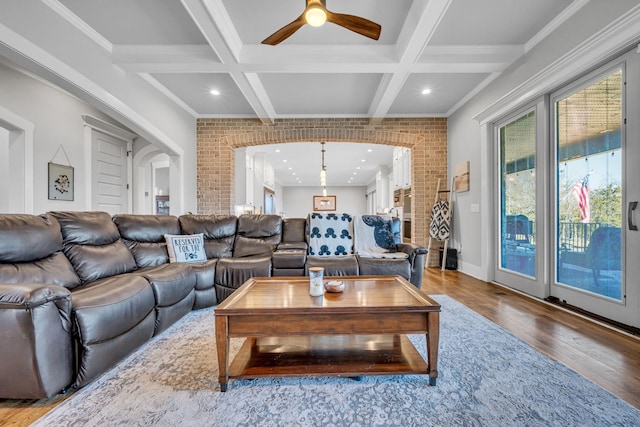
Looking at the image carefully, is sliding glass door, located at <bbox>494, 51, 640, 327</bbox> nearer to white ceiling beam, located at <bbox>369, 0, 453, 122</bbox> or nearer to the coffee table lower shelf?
white ceiling beam, located at <bbox>369, 0, 453, 122</bbox>

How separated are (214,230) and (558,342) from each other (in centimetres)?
339

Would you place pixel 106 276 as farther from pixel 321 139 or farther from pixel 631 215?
pixel 631 215

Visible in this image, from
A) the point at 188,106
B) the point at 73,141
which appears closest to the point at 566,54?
the point at 188,106

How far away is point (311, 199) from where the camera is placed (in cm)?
1406

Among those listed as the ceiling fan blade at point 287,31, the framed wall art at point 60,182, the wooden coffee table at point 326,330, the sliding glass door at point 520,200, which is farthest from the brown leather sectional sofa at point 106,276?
the ceiling fan blade at point 287,31

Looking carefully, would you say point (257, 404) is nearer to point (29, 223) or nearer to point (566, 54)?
point (29, 223)

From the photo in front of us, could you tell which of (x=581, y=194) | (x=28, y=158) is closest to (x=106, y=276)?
(x=28, y=158)

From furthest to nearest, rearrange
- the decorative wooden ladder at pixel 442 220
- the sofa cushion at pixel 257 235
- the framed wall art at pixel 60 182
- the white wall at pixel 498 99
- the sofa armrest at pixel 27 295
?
1. the decorative wooden ladder at pixel 442 220
2. the framed wall art at pixel 60 182
3. the sofa cushion at pixel 257 235
4. the white wall at pixel 498 99
5. the sofa armrest at pixel 27 295

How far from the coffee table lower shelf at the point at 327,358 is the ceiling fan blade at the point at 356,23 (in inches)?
88.9

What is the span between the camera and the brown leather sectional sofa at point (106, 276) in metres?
1.27

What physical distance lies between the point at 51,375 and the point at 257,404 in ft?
3.30

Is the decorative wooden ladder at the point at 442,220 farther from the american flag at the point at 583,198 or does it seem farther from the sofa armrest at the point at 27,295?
the sofa armrest at the point at 27,295

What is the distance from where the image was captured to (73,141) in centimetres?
386

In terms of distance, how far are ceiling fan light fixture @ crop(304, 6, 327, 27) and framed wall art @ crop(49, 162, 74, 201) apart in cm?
379
